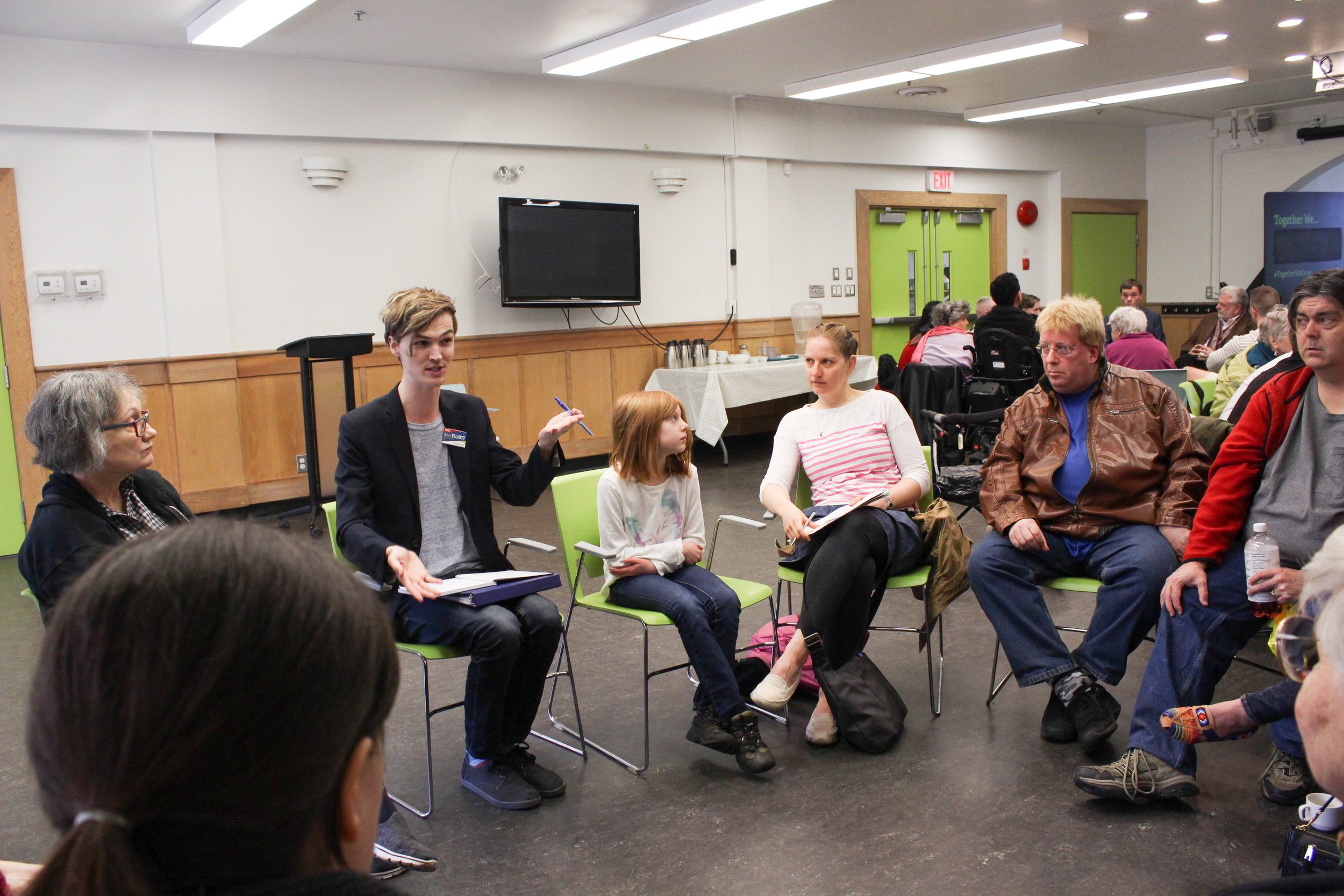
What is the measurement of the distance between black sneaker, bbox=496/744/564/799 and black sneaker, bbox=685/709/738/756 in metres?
0.38

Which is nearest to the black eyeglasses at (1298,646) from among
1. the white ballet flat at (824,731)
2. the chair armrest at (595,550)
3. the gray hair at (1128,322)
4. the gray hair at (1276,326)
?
the white ballet flat at (824,731)

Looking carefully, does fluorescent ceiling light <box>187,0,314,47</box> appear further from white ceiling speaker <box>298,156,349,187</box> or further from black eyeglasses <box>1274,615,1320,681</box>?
black eyeglasses <box>1274,615,1320,681</box>

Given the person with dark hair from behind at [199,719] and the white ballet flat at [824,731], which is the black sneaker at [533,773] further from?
the person with dark hair from behind at [199,719]

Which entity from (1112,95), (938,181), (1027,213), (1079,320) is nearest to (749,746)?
(1079,320)

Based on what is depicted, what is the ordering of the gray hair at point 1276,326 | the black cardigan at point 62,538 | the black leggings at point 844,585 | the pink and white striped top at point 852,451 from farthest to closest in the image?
the gray hair at point 1276,326
the pink and white striped top at point 852,451
the black leggings at point 844,585
the black cardigan at point 62,538

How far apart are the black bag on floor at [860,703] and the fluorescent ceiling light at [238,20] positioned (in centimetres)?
401

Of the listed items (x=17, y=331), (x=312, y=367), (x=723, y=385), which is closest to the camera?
(x=17, y=331)

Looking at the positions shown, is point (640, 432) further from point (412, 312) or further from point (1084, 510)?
point (1084, 510)

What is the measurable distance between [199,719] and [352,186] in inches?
259

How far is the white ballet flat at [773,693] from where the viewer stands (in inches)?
116

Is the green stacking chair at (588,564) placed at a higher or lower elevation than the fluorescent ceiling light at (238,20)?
lower

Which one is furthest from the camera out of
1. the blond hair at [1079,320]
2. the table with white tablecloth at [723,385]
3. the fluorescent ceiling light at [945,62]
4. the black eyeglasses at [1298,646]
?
the table with white tablecloth at [723,385]

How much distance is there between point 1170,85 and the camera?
8.38 m

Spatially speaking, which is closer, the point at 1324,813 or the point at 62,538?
the point at 1324,813
